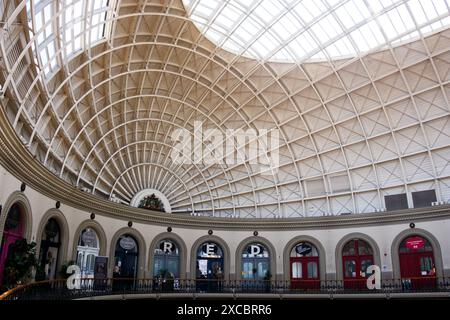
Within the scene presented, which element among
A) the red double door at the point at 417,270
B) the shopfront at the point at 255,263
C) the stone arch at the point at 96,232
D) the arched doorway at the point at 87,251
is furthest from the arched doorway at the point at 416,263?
the arched doorway at the point at 87,251

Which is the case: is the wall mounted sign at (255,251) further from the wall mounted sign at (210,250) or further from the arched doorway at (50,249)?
the arched doorway at (50,249)

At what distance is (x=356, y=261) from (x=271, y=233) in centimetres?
840

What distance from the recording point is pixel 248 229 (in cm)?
3825

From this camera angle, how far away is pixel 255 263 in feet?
123

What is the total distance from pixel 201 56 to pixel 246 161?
40.2 feet

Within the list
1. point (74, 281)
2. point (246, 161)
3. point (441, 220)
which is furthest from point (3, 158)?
point (441, 220)

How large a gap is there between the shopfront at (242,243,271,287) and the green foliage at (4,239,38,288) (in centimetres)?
→ 2176

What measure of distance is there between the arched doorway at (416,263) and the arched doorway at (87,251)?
25.3 m

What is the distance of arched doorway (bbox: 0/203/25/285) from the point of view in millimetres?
19000

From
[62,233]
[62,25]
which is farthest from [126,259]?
[62,25]

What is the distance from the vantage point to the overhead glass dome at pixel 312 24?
2547 cm

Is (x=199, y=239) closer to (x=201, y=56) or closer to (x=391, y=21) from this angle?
(x=201, y=56)

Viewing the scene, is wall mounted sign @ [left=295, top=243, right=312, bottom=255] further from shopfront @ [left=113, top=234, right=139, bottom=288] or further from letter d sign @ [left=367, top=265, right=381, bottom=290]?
shopfront @ [left=113, top=234, right=139, bottom=288]

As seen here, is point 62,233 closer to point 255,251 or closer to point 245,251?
point 245,251
